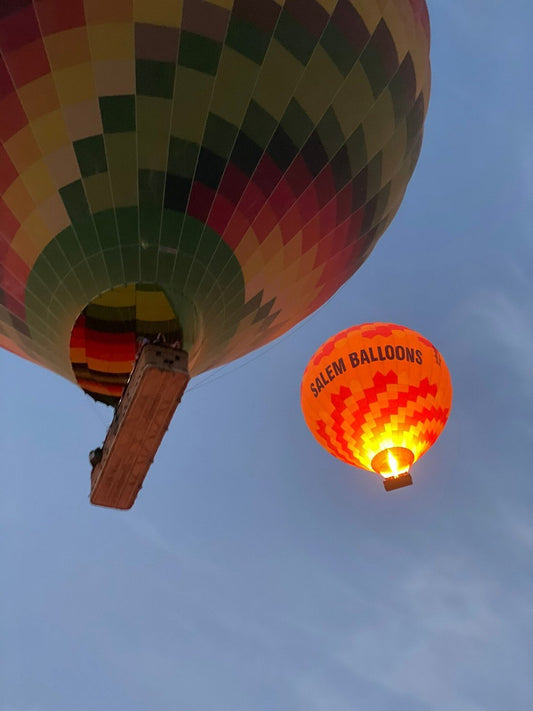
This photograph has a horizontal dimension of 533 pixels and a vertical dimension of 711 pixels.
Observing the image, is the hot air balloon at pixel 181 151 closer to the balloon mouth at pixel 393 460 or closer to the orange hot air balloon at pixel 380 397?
the orange hot air balloon at pixel 380 397

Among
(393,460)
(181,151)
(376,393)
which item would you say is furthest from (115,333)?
(393,460)

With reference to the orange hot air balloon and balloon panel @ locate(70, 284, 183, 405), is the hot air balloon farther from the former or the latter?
the orange hot air balloon

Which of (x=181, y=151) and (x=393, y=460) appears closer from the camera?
(x=181, y=151)

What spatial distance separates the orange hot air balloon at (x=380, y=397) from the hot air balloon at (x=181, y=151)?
5.59 meters

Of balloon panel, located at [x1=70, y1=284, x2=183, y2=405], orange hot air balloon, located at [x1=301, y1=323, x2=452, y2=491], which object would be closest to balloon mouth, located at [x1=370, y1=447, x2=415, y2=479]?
orange hot air balloon, located at [x1=301, y1=323, x2=452, y2=491]

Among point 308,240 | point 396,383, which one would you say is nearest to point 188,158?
point 308,240

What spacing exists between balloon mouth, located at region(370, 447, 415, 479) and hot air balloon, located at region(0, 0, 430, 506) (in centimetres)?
628

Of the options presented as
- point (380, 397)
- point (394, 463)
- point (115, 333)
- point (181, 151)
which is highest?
point (380, 397)

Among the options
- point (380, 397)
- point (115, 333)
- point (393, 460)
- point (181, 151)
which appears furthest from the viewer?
point (393, 460)

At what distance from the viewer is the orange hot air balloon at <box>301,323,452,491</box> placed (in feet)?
49.0

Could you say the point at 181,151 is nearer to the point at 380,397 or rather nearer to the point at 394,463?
the point at 380,397

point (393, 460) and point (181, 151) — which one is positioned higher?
point (393, 460)

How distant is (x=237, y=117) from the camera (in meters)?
8.16

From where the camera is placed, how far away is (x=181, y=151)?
808 cm
